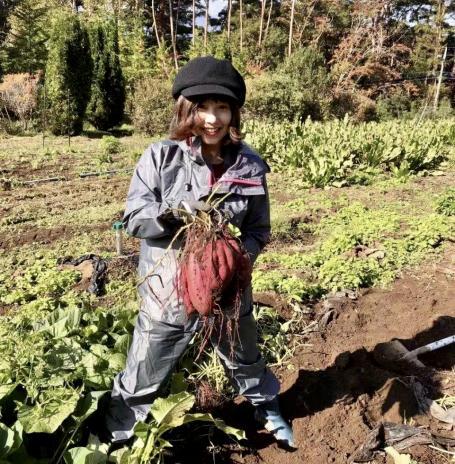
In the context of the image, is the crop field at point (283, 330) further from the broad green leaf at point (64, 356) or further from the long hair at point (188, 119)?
the long hair at point (188, 119)

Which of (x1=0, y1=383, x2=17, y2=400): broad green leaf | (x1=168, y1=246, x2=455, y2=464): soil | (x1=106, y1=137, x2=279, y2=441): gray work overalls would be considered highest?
(x1=106, y1=137, x2=279, y2=441): gray work overalls

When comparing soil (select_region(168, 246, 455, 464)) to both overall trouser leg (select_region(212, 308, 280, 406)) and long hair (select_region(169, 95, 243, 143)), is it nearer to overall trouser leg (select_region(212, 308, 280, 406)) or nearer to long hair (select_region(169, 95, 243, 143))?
overall trouser leg (select_region(212, 308, 280, 406))

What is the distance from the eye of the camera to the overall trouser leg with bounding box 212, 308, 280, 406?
2.26 m

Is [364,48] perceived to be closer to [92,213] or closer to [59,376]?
[92,213]

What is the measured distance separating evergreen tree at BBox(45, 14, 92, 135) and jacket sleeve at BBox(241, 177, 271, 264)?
1280 cm

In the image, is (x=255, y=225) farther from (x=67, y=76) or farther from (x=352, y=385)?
(x=67, y=76)

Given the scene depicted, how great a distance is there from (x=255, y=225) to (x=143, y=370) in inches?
31.6

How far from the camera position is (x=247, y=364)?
7.73 ft

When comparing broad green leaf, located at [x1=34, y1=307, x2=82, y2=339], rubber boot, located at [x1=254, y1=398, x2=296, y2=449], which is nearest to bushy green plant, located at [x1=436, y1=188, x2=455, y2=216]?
rubber boot, located at [x1=254, y1=398, x2=296, y2=449]

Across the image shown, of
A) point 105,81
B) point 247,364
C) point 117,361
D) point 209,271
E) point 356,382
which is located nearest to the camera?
point 209,271

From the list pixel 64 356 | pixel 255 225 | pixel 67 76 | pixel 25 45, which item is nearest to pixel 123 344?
pixel 64 356

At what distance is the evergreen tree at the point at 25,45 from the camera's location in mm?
19188

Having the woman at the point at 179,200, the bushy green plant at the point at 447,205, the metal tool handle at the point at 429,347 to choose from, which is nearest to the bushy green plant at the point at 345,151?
the bushy green plant at the point at 447,205

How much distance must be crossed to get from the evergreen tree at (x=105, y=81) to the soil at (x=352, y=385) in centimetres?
1369
